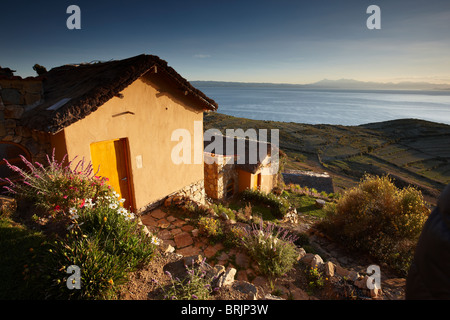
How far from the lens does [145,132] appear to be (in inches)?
265

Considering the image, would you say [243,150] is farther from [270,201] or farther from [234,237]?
[234,237]

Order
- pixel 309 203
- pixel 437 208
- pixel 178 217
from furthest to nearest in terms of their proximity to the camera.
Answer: pixel 309 203, pixel 178 217, pixel 437 208

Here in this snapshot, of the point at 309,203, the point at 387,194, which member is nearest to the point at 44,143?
the point at 387,194

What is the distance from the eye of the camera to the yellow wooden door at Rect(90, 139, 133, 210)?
5.82 metres

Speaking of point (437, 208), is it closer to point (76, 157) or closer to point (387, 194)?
point (76, 157)

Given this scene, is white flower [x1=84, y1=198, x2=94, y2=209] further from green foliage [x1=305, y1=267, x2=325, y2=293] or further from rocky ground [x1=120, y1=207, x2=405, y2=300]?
green foliage [x1=305, y1=267, x2=325, y2=293]

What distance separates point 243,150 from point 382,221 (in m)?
9.94

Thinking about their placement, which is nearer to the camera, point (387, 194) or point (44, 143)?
point (44, 143)

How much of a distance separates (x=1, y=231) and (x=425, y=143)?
284ft

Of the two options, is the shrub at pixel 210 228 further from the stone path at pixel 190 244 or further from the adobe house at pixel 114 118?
the adobe house at pixel 114 118

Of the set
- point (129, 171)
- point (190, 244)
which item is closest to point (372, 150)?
point (190, 244)

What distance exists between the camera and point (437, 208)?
2.12 m
